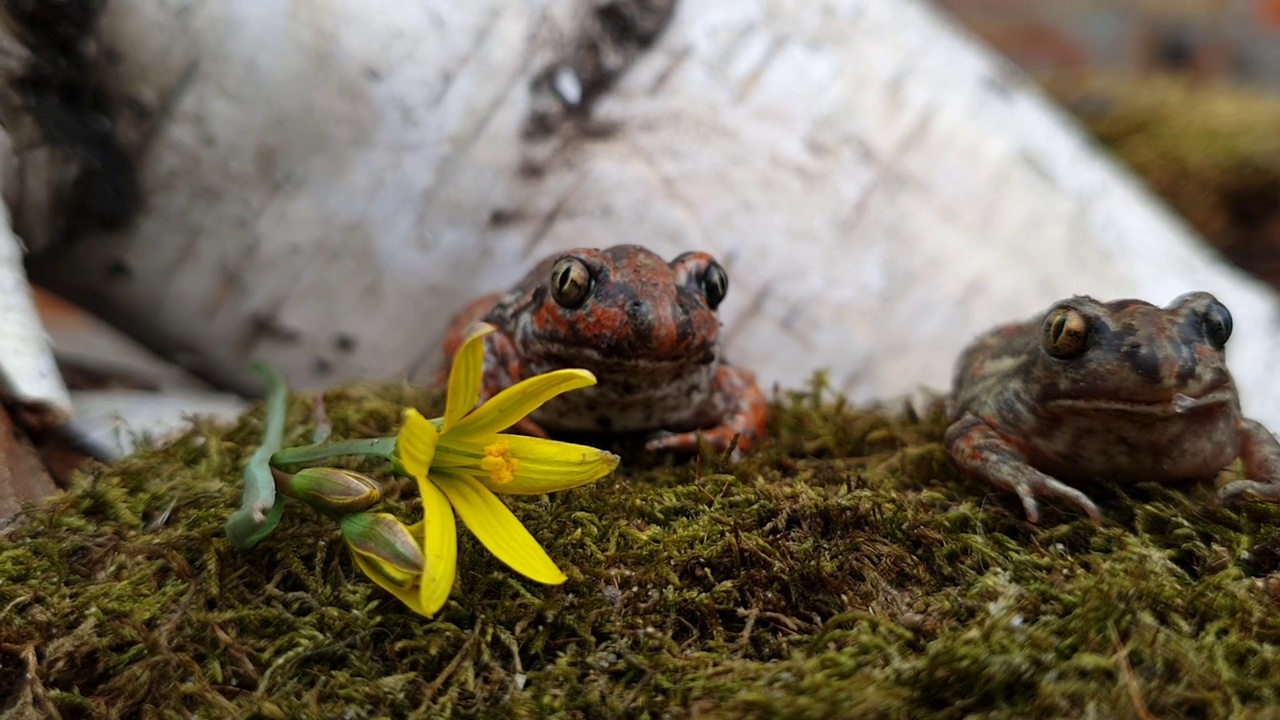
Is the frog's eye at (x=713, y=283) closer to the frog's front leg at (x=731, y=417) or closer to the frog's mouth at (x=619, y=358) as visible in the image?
the frog's mouth at (x=619, y=358)

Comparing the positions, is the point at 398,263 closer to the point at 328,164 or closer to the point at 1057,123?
the point at 328,164

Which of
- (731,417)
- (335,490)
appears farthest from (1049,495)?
(335,490)

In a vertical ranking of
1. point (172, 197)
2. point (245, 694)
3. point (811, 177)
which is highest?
point (811, 177)

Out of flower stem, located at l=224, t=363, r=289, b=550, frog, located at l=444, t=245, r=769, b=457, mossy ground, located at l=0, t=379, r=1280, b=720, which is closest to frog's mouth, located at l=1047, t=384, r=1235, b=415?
mossy ground, located at l=0, t=379, r=1280, b=720

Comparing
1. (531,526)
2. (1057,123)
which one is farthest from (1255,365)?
(531,526)

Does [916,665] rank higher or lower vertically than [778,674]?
higher

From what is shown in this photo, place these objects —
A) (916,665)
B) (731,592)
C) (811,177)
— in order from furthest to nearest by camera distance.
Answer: (811,177) < (731,592) < (916,665)

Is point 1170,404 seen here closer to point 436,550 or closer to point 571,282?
point 571,282
